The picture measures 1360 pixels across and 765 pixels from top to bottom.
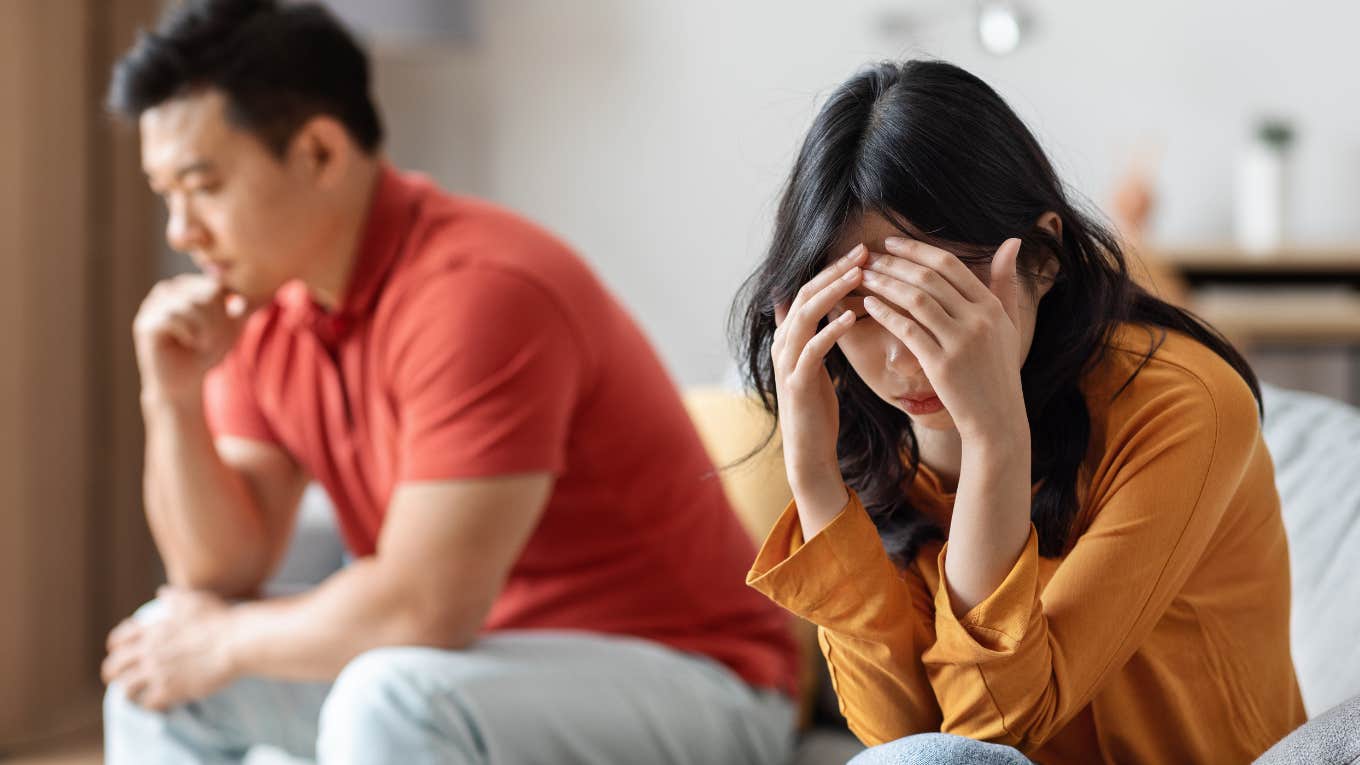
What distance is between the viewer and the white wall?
3391mm

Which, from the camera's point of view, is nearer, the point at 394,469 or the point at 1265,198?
the point at 394,469

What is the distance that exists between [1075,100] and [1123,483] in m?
2.74

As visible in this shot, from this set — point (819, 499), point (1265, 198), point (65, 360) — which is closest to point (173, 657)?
point (819, 499)

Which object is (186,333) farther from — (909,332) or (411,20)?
(411,20)

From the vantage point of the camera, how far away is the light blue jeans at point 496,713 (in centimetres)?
124

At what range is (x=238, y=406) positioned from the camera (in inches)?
66.8

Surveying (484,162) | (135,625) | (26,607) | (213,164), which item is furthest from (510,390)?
(484,162)

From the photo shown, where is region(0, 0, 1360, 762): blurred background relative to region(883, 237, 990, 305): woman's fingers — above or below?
below

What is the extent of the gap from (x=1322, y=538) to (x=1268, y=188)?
2229 mm

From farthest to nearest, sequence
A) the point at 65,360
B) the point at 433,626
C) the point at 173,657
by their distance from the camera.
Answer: the point at 65,360 < the point at 173,657 < the point at 433,626

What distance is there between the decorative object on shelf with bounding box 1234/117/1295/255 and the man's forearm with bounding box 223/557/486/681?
244 cm

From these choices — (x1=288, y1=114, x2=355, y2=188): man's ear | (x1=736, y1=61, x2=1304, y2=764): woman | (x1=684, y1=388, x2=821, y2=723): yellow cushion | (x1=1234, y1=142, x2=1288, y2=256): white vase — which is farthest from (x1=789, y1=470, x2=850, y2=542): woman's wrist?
(x1=1234, y1=142, x2=1288, y2=256): white vase

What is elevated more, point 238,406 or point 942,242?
point 942,242

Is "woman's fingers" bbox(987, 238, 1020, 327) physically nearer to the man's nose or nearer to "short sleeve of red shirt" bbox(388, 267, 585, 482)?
"short sleeve of red shirt" bbox(388, 267, 585, 482)
